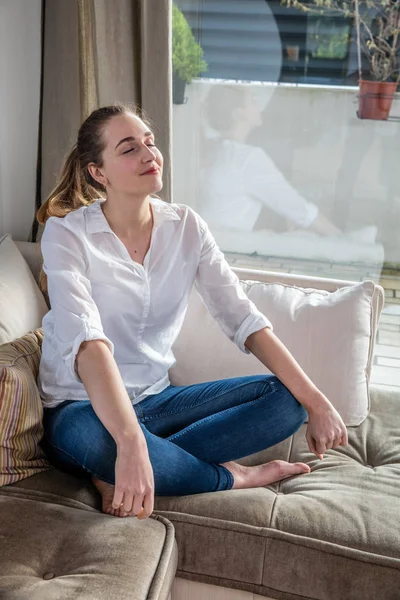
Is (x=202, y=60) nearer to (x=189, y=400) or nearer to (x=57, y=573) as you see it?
(x=189, y=400)

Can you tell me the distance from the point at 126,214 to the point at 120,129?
8.4 inches

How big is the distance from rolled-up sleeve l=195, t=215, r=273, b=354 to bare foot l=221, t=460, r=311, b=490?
288 millimetres

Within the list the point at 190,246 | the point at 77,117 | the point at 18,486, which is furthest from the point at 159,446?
the point at 77,117

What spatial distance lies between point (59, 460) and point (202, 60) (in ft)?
5.71

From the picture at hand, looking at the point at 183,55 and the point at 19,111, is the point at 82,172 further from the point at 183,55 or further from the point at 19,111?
the point at 183,55

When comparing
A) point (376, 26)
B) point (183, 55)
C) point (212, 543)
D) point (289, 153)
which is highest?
point (376, 26)

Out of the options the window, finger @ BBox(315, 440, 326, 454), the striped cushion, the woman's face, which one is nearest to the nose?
the woman's face

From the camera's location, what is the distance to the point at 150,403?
1886mm

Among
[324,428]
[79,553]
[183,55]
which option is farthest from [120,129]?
[183,55]

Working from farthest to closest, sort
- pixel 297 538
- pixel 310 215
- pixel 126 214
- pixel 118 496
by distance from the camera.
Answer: pixel 310 215, pixel 126 214, pixel 297 538, pixel 118 496

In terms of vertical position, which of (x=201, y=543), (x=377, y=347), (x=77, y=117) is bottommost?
(x=377, y=347)

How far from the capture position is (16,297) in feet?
6.81

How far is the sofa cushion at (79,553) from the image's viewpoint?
136 centimetres

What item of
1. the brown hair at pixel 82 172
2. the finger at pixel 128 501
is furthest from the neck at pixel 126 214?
the finger at pixel 128 501
